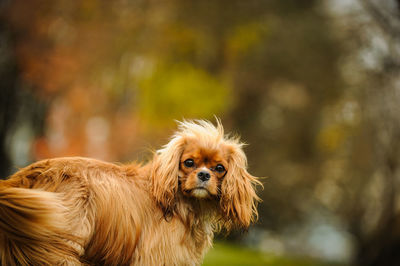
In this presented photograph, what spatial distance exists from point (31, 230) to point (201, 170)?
70.0 inches

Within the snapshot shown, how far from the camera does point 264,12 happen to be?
2056 centimetres

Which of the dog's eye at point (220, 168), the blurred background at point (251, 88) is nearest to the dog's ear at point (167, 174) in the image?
the dog's eye at point (220, 168)

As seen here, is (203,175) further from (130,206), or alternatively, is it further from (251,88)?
(251,88)

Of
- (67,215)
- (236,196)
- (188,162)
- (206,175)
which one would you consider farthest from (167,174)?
(67,215)

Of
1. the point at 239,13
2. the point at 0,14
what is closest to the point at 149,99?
the point at 239,13

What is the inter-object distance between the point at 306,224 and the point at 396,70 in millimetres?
10333

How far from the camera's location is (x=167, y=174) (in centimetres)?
501

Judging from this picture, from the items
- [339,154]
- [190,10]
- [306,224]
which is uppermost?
[190,10]

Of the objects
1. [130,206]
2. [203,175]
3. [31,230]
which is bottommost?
[31,230]

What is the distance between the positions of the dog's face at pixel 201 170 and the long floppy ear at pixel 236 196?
8 centimetres

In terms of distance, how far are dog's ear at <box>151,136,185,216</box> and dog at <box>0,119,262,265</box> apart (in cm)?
1

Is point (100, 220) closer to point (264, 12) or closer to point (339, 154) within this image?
point (339, 154)

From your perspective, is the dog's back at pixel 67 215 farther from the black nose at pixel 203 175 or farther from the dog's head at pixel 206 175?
the black nose at pixel 203 175

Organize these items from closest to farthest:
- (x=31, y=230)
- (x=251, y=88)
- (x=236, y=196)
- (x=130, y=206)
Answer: (x=31, y=230), (x=130, y=206), (x=236, y=196), (x=251, y=88)
